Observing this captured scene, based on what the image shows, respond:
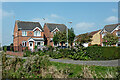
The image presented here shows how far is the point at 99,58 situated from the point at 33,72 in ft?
27.4

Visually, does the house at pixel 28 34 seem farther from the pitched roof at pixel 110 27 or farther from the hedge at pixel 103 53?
the hedge at pixel 103 53

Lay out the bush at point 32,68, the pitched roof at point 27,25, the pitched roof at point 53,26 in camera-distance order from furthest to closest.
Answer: the pitched roof at point 53,26
the pitched roof at point 27,25
the bush at point 32,68

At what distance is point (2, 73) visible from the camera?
9.70 metres

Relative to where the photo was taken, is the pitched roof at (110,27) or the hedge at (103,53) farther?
the pitched roof at (110,27)

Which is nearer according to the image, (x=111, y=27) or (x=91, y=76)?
(x=91, y=76)

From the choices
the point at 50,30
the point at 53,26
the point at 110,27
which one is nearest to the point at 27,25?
the point at 50,30

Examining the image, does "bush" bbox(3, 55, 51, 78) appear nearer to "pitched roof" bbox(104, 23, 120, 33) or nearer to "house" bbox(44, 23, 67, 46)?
"house" bbox(44, 23, 67, 46)

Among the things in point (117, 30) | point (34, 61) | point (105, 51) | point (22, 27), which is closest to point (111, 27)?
point (117, 30)

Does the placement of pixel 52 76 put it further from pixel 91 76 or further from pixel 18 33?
pixel 18 33

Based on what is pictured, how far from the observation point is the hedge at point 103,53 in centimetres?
1473

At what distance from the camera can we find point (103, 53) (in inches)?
583

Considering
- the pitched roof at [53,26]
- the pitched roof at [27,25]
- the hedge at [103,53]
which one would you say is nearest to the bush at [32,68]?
the hedge at [103,53]

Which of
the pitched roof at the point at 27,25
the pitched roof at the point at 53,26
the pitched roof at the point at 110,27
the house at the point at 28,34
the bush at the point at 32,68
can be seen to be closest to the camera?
the bush at the point at 32,68

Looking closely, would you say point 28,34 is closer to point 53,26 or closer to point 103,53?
point 53,26
